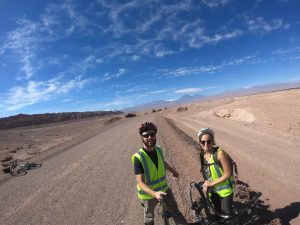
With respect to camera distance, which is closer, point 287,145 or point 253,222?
point 253,222

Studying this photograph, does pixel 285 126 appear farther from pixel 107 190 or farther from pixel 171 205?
pixel 171 205

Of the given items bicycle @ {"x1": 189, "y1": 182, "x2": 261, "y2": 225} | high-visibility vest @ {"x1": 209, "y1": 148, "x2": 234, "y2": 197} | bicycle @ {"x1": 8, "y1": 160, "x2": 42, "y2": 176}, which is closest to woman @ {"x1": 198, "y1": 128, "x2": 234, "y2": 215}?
high-visibility vest @ {"x1": 209, "y1": 148, "x2": 234, "y2": 197}

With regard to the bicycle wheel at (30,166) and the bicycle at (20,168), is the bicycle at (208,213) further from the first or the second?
the bicycle wheel at (30,166)

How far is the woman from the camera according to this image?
4911 millimetres

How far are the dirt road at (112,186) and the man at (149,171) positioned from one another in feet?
7.87

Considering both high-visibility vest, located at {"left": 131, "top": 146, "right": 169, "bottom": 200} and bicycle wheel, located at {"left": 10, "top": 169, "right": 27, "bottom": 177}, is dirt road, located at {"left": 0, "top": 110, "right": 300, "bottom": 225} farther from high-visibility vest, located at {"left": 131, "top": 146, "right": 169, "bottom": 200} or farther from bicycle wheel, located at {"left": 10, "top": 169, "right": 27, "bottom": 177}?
high-visibility vest, located at {"left": 131, "top": 146, "right": 169, "bottom": 200}

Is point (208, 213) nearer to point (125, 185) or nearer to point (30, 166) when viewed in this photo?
point (125, 185)

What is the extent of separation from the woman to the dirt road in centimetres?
211

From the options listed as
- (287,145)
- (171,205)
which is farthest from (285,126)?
(171,205)

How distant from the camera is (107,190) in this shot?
10.7 metres

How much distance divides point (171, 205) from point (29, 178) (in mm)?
12110

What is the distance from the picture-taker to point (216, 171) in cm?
508

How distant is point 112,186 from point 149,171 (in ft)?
22.1

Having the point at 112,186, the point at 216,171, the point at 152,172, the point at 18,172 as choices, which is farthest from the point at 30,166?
the point at 216,171
